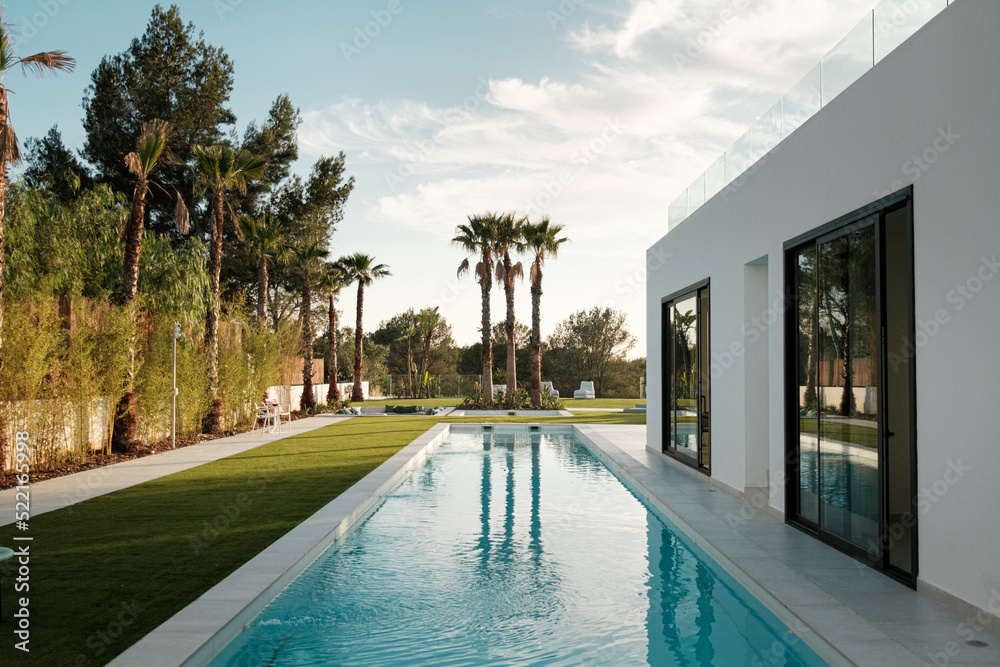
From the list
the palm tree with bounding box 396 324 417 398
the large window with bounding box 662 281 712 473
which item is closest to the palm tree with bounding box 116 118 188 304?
the large window with bounding box 662 281 712 473

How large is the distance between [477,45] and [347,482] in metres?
7.81

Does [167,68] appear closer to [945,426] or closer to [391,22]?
[391,22]

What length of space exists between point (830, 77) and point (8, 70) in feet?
30.1

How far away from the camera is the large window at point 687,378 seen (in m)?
9.57

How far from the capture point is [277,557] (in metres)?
5.27

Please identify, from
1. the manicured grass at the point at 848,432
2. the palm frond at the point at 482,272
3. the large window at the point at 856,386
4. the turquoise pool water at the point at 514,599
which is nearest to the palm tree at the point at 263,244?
the palm frond at the point at 482,272

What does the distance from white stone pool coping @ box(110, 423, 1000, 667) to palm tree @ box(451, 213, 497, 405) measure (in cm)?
1670

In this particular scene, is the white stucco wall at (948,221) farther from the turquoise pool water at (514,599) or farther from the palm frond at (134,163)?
the palm frond at (134,163)

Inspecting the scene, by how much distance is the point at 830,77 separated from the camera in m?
5.93

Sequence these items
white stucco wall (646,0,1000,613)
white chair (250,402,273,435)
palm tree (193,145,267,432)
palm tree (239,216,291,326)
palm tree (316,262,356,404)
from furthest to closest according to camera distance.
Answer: palm tree (316,262,356,404) < palm tree (239,216,291,326) < white chair (250,402,273,435) < palm tree (193,145,267,432) < white stucco wall (646,0,1000,613)

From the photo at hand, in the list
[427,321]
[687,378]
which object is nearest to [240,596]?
[687,378]

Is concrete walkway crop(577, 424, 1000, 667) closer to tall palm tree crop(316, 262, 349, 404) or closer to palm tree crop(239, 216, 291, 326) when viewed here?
palm tree crop(239, 216, 291, 326)

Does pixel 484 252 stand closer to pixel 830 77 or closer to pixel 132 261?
pixel 132 261

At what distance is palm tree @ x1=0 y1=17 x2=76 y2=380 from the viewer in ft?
27.1
